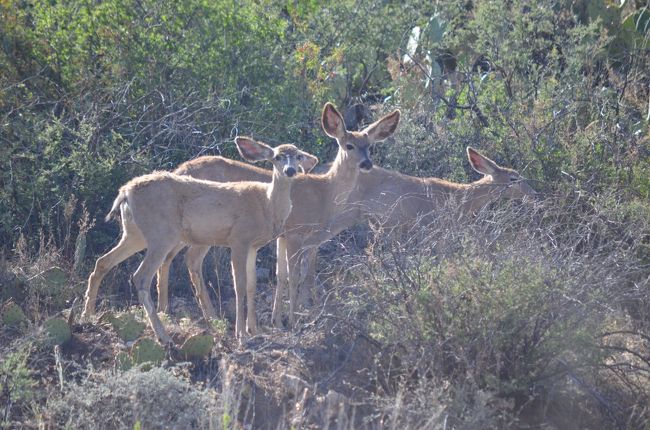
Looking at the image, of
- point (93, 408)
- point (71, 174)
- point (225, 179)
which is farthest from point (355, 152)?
point (93, 408)

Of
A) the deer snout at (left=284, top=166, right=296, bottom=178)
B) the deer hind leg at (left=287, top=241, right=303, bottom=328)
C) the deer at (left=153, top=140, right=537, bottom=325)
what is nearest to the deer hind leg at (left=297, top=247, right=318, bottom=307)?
the deer hind leg at (left=287, top=241, right=303, bottom=328)

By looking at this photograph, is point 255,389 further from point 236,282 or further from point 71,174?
point 71,174

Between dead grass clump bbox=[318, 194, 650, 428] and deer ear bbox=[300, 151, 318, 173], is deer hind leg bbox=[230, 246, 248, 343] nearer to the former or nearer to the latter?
deer ear bbox=[300, 151, 318, 173]

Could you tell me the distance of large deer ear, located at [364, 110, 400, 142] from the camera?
11.8m

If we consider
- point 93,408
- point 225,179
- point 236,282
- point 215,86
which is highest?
point 215,86

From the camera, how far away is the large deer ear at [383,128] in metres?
11.8

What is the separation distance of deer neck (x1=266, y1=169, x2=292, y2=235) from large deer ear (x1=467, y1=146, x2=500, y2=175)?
2922mm

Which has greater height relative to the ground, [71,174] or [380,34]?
[380,34]

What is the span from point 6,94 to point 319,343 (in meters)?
5.83

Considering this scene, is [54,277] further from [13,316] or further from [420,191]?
[420,191]

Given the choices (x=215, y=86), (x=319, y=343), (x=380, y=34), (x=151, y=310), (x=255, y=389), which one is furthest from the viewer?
(x=380, y=34)

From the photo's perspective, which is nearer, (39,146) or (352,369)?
(352,369)

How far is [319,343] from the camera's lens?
342 inches

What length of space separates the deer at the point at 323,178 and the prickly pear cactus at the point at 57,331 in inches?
117
